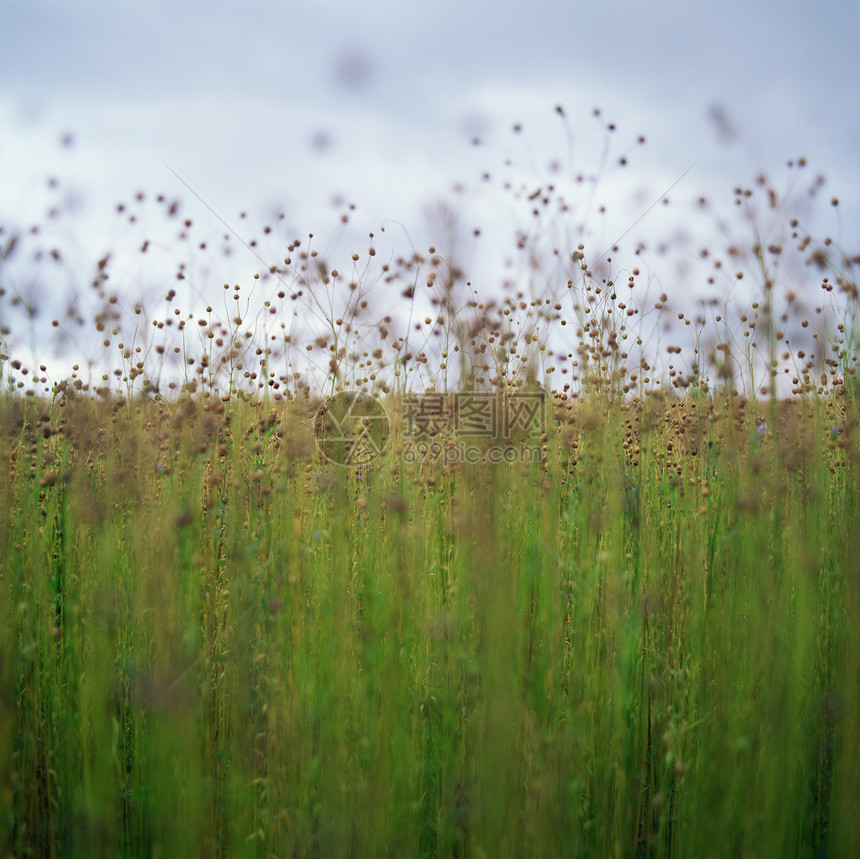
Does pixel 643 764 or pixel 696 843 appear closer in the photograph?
pixel 696 843

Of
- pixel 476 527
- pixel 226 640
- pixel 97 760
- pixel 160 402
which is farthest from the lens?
pixel 160 402

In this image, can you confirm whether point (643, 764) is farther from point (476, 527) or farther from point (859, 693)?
point (476, 527)

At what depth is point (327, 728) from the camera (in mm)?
1737

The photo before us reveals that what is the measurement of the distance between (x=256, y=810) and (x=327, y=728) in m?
0.31

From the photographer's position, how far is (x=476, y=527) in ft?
5.29

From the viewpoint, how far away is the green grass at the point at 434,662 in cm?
→ 167

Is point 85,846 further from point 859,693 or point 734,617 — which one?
point 859,693

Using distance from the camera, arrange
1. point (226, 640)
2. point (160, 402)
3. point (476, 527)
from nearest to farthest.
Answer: point (476, 527)
point (226, 640)
point (160, 402)

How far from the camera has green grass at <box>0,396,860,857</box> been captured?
65.7 inches

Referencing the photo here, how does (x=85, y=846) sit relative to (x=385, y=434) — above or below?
below

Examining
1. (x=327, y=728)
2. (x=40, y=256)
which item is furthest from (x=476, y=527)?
(x=40, y=256)

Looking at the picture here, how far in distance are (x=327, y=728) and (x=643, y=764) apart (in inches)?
41.7

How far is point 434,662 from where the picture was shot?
2180mm

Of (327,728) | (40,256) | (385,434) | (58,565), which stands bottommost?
(327,728)
